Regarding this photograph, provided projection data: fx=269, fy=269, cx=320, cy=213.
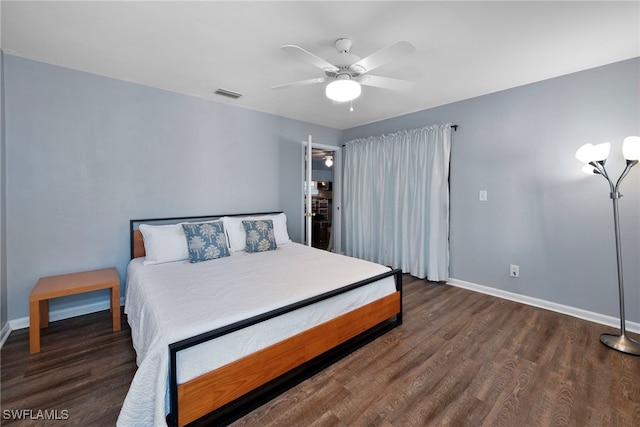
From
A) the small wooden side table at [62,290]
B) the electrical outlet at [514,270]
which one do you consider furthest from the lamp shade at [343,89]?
the electrical outlet at [514,270]

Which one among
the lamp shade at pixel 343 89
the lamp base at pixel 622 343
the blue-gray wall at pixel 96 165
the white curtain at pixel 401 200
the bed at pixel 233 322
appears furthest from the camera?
the white curtain at pixel 401 200

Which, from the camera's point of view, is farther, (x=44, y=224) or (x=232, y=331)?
(x=44, y=224)

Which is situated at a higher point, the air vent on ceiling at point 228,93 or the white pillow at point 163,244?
the air vent on ceiling at point 228,93

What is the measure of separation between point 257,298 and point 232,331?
0.39 m

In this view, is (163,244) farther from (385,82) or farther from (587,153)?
(587,153)

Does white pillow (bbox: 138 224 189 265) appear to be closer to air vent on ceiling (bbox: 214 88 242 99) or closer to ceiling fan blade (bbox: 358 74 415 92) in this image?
air vent on ceiling (bbox: 214 88 242 99)

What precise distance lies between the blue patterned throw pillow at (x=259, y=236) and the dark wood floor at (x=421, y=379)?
4.69 feet

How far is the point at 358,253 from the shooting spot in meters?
4.81

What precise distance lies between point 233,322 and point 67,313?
92.7 inches

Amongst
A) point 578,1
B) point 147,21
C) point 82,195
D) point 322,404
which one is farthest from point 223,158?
point 578,1

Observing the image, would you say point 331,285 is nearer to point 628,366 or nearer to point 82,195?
point 628,366

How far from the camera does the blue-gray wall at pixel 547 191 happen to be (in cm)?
250

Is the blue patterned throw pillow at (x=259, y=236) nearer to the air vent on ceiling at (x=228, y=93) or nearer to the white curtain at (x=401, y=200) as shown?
the air vent on ceiling at (x=228, y=93)

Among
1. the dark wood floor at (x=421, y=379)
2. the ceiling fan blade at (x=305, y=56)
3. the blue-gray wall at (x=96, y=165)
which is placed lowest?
the dark wood floor at (x=421, y=379)
